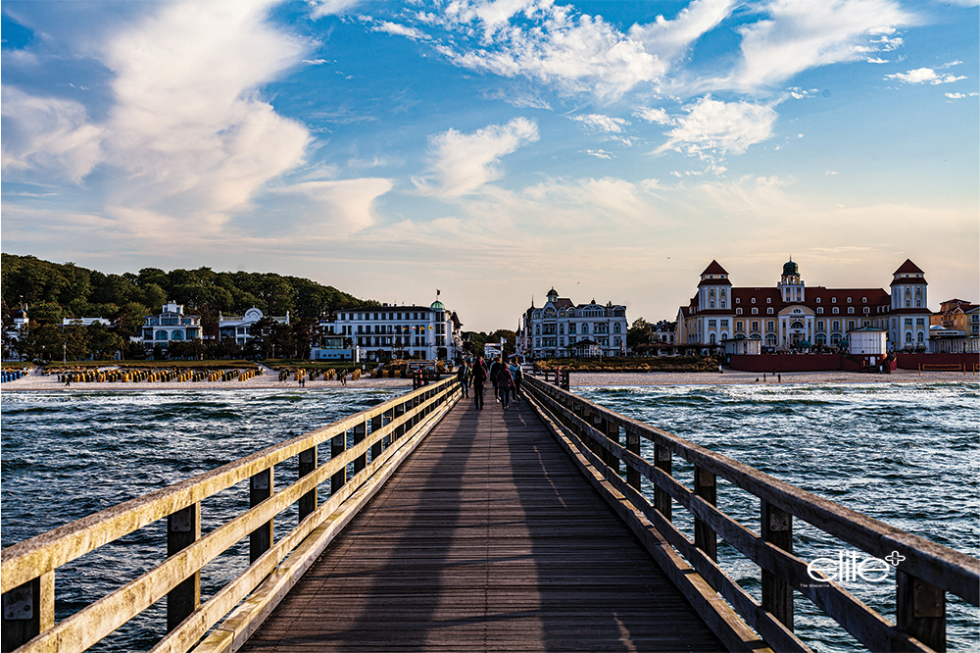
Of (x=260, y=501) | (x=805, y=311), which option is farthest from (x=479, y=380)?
(x=805, y=311)

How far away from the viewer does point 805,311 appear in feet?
360

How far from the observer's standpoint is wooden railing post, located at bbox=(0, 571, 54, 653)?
225 centimetres

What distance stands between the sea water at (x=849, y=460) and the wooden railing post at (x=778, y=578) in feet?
17.5

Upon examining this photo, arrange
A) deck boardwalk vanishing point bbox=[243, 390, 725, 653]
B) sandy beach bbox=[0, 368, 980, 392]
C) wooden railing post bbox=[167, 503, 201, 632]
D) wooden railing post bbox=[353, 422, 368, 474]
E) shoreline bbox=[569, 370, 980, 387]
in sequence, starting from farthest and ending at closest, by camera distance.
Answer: shoreline bbox=[569, 370, 980, 387], sandy beach bbox=[0, 368, 980, 392], wooden railing post bbox=[353, 422, 368, 474], deck boardwalk vanishing point bbox=[243, 390, 725, 653], wooden railing post bbox=[167, 503, 201, 632]

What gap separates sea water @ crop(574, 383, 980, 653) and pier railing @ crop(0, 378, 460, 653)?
6.37m

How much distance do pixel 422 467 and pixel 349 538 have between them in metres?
4.31

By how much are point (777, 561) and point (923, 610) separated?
1.16m

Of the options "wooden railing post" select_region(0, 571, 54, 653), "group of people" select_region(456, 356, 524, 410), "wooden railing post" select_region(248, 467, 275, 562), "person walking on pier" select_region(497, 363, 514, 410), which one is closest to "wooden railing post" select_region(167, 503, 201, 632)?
"wooden railing post" select_region(0, 571, 54, 653)

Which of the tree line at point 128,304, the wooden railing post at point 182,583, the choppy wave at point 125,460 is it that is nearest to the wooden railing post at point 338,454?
the wooden railing post at point 182,583

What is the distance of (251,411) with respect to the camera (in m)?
42.2

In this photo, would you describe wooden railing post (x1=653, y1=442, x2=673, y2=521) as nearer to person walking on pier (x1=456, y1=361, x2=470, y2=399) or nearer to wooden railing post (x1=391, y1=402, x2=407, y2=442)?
wooden railing post (x1=391, y1=402, x2=407, y2=442)

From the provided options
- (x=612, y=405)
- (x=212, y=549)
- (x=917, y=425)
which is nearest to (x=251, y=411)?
(x=612, y=405)

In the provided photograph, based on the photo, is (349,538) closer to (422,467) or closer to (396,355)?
(422,467)

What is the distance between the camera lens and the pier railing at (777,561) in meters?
2.30
